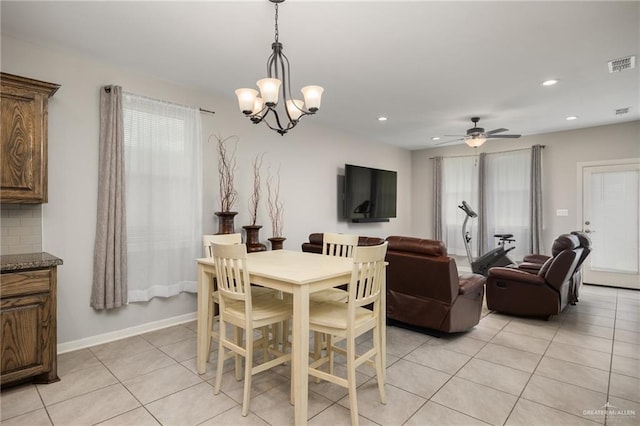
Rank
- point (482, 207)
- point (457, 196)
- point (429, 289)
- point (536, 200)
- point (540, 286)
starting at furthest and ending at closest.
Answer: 1. point (457, 196)
2. point (482, 207)
3. point (536, 200)
4. point (540, 286)
5. point (429, 289)

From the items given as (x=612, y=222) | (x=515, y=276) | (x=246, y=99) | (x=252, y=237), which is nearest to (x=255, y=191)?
(x=252, y=237)

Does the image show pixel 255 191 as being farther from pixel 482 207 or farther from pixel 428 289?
pixel 482 207

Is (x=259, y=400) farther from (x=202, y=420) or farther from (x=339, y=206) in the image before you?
(x=339, y=206)

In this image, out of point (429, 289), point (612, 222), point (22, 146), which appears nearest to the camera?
point (22, 146)

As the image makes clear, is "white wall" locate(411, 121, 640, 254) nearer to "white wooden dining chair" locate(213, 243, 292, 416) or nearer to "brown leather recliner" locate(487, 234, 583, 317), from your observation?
"brown leather recliner" locate(487, 234, 583, 317)

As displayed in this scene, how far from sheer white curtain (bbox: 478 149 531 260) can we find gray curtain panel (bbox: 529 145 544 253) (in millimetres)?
89

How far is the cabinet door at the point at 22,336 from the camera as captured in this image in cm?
232

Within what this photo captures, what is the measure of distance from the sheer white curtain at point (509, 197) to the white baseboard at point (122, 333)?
572cm

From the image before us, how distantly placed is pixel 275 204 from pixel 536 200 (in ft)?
15.5

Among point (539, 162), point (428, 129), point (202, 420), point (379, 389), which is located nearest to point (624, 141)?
point (539, 162)

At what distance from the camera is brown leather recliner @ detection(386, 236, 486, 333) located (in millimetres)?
3221

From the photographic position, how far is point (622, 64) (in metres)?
3.25

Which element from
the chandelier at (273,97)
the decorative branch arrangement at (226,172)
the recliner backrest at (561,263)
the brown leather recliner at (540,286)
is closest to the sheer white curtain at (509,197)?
the brown leather recliner at (540,286)

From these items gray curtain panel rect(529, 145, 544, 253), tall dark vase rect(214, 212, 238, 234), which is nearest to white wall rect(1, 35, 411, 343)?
tall dark vase rect(214, 212, 238, 234)
